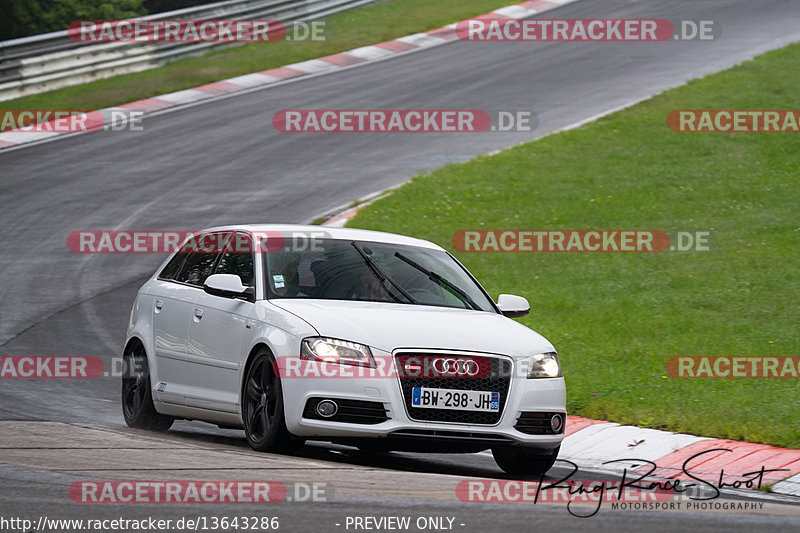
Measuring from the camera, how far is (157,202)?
20328 mm

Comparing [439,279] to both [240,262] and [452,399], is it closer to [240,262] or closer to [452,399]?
[240,262]

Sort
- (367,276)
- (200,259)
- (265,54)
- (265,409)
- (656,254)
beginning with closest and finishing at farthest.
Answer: (265,409), (367,276), (200,259), (656,254), (265,54)

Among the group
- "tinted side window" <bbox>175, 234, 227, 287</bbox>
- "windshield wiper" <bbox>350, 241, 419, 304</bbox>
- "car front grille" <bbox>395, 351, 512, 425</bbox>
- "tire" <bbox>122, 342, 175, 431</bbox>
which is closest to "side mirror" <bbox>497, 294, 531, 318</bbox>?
"windshield wiper" <bbox>350, 241, 419, 304</bbox>

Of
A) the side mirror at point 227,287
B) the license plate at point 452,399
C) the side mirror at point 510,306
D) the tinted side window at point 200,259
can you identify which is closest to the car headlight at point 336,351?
the license plate at point 452,399

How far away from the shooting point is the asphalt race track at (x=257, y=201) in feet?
20.2

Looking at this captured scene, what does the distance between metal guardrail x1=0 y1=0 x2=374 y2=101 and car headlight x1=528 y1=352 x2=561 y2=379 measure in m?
22.1

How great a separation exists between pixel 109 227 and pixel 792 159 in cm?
1094

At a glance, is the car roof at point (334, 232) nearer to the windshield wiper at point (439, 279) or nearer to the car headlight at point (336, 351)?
the windshield wiper at point (439, 279)

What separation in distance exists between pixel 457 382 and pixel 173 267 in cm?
333

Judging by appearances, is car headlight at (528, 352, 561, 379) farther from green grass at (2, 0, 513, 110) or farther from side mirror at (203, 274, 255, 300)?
green grass at (2, 0, 513, 110)

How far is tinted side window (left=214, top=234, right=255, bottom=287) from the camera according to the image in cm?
873

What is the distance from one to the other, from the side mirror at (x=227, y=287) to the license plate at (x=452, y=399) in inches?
61.5

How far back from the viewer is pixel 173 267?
9.97 meters

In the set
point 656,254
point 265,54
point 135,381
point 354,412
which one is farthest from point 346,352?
point 265,54
